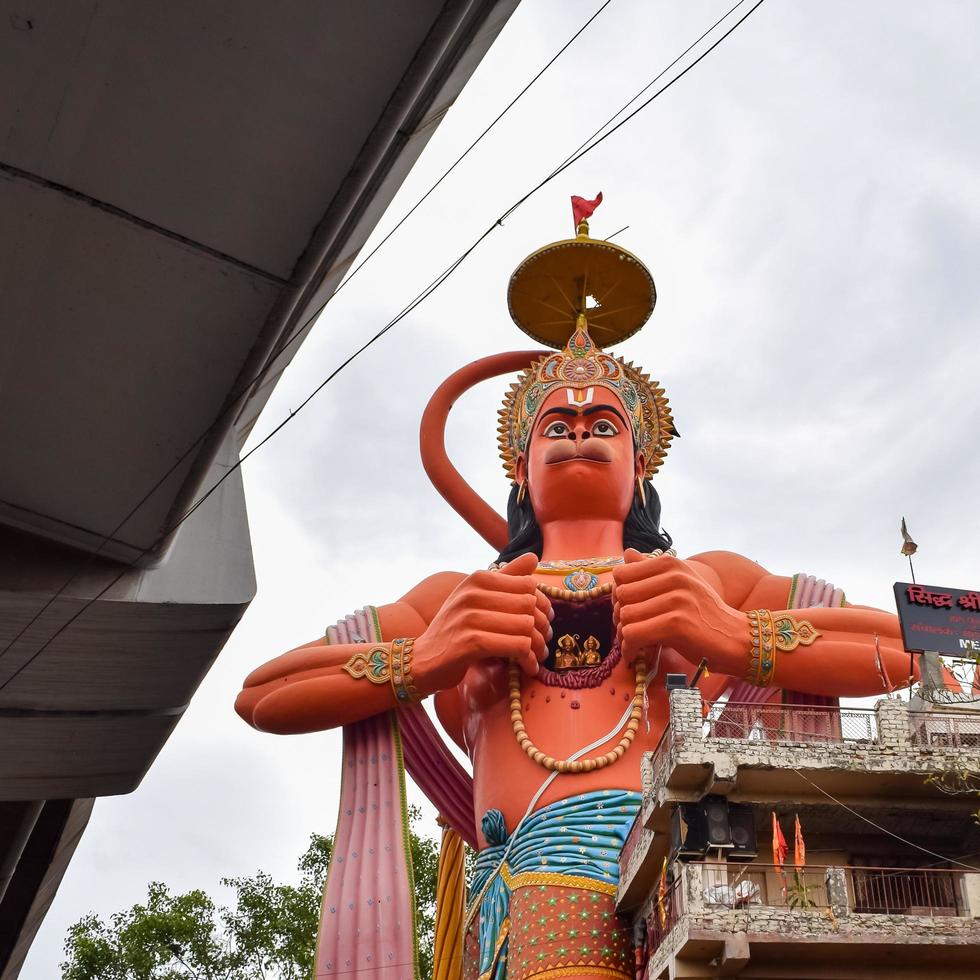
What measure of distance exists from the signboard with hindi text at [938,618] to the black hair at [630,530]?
10.5 feet

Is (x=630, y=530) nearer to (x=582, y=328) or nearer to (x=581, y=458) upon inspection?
(x=581, y=458)

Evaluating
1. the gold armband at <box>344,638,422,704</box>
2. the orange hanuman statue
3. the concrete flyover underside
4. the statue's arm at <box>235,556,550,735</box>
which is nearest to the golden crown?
the orange hanuman statue

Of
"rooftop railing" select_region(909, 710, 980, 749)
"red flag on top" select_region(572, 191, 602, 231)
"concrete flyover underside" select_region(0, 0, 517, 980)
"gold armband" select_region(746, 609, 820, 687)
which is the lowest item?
"concrete flyover underside" select_region(0, 0, 517, 980)

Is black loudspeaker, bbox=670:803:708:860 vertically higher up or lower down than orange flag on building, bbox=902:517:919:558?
lower down

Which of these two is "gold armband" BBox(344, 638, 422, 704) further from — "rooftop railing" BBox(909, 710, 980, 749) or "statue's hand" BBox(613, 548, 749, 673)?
"rooftop railing" BBox(909, 710, 980, 749)

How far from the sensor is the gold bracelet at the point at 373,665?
1296cm

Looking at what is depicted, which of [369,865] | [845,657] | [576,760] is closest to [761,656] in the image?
[845,657]

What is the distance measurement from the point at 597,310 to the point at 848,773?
22.8 feet

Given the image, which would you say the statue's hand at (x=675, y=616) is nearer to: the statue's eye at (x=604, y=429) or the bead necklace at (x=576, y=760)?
the bead necklace at (x=576, y=760)

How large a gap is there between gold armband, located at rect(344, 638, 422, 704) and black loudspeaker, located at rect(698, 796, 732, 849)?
337 centimetres

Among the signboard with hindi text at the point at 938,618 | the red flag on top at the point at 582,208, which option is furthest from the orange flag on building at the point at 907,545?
the red flag on top at the point at 582,208

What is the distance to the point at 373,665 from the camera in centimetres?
1303

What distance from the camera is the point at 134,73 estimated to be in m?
4.73

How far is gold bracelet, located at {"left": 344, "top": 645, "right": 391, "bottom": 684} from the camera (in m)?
13.0
